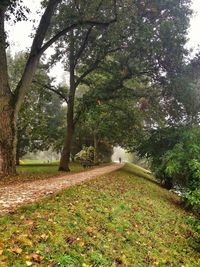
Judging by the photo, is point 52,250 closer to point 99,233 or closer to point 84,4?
point 99,233

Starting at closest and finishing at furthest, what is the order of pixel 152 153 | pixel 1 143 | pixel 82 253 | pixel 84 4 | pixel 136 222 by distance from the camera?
pixel 82 253, pixel 136 222, pixel 1 143, pixel 84 4, pixel 152 153

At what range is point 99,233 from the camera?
801cm

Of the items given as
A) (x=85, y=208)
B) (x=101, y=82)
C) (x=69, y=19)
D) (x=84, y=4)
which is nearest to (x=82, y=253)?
(x=85, y=208)

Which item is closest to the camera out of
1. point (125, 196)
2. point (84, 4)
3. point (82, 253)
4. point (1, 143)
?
point (82, 253)

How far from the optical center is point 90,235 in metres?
7.59

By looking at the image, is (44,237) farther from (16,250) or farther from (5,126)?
(5,126)

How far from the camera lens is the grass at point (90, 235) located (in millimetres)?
5910

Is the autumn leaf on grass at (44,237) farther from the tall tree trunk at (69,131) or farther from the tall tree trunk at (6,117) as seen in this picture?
the tall tree trunk at (69,131)

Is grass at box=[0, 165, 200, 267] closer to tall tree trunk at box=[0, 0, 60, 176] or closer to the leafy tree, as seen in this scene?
tall tree trunk at box=[0, 0, 60, 176]

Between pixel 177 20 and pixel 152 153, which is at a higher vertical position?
pixel 177 20

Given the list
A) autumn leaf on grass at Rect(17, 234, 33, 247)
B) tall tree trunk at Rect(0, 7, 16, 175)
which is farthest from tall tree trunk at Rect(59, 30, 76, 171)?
autumn leaf on grass at Rect(17, 234, 33, 247)

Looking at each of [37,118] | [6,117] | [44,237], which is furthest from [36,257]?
[37,118]

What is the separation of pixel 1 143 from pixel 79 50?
11617 millimetres

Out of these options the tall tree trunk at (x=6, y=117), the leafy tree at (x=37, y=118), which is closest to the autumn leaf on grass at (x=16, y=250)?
the tall tree trunk at (x=6, y=117)
